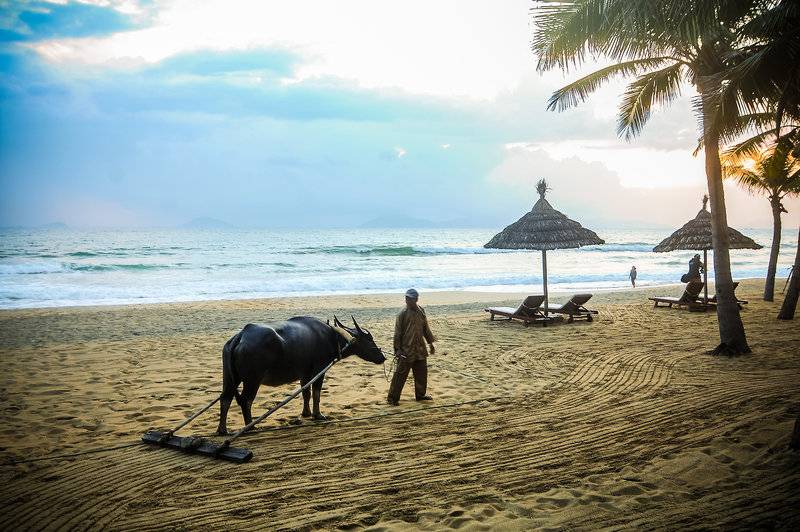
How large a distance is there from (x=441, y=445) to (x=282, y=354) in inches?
81.0

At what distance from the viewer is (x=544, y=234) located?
50.8ft

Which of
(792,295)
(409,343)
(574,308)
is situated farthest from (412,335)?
(792,295)

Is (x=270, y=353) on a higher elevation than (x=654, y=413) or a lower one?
higher

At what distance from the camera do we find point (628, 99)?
1163 centimetres

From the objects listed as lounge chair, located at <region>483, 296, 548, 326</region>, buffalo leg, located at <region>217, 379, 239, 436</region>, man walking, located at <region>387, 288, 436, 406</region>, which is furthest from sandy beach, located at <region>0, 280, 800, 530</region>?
lounge chair, located at <region>483, 296, 548, 326</region>

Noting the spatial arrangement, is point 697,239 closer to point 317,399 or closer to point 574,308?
point 574,308

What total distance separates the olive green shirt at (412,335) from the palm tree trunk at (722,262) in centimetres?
612

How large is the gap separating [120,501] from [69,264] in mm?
43740

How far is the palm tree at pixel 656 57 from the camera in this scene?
827 cm

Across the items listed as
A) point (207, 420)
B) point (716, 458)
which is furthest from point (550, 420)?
point (207, 420)

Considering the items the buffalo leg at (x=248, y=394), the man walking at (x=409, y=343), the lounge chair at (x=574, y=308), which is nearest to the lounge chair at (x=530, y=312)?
the lounge chair at (x=574, y=308)

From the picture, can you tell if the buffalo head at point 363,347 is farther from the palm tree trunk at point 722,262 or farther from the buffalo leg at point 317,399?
the palm tree trunk at point 722,262

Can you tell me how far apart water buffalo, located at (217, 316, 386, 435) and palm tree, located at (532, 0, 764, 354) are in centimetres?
594

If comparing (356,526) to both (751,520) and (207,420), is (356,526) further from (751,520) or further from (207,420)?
(207,420)
